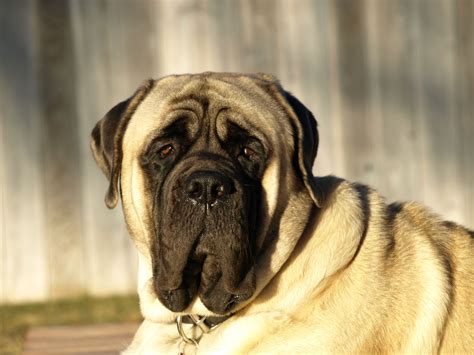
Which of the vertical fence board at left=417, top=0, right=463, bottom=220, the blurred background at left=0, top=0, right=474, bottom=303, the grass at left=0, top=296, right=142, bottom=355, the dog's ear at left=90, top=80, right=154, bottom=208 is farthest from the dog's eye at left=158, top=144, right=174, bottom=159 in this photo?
the vertical fence board at left=417, top=0, right=463, bottom=220

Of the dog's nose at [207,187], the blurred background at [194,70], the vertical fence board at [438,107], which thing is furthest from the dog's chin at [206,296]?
the vertical fence board at [438,107]

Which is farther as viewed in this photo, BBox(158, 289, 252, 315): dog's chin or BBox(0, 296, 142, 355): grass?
BBox(0, 296, 142, 355): grass

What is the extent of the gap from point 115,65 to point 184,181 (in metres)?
3.64

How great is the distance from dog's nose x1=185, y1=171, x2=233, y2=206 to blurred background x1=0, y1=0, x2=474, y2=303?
3.55 metres

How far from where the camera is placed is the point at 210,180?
344cm

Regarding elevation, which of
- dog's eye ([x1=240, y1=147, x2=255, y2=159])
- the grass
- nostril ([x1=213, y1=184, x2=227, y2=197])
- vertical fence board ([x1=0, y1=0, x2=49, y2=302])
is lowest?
the grass

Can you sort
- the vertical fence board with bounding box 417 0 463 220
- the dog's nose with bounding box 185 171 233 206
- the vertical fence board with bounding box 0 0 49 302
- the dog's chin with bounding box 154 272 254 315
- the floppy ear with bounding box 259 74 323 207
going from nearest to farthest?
the dog's nose with bounding box 185 171 233 206, the dog's chin with bounding box 154 272 254 315, the floppy ear with bounding box 259 74 323 207, the vertical fence board with bounding box 0 0 49 302, the vertical fence board with bounding box 417 0 463 220

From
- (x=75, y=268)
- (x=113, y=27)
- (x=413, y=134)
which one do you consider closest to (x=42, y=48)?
(x=113, y=27)

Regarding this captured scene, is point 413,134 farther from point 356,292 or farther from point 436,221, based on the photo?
point 356,292

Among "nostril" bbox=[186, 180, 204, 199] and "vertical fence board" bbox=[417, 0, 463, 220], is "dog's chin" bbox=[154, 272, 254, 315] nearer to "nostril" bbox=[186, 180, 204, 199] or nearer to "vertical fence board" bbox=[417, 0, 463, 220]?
"nostril" bbox=[186, 180, 204, 199]

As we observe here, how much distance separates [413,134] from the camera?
23.7 feet

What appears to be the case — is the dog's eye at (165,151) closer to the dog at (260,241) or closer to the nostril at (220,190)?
the dog at (260,241)

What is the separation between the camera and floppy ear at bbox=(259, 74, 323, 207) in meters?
3.72

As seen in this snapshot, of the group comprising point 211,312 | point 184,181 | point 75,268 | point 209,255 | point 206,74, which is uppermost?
point 206,74
